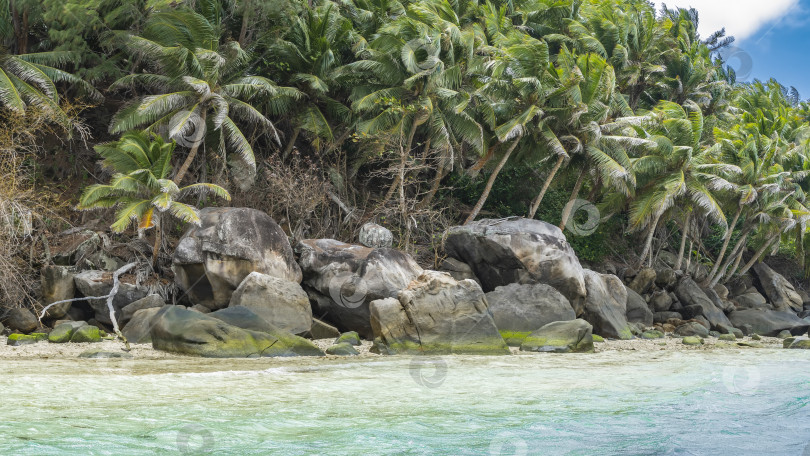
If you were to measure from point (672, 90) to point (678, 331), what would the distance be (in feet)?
54.4

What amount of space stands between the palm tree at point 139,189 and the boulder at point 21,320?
8.80 ft

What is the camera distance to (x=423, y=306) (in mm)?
12805

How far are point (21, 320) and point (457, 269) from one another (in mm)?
11034

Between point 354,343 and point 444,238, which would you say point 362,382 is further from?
point 444,238

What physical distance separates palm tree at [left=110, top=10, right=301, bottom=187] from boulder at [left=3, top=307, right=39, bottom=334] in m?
5.93

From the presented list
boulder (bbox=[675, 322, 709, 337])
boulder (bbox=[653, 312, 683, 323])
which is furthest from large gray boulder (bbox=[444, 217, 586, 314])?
boulder (bbox=[653, 312, 683, 323])

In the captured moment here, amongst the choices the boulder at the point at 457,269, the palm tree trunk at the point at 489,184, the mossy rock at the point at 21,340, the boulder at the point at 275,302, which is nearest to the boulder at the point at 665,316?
the palm tree trunk at the point at 489,184

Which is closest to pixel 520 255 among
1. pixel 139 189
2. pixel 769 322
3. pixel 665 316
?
pixel 665 316

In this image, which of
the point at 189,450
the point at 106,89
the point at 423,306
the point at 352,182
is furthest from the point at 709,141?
the point at 189,450

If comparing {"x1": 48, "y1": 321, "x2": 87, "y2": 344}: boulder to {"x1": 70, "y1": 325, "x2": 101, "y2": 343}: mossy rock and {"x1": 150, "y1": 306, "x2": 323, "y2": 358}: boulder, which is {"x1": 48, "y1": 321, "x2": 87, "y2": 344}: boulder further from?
{"x1": 150, "y1": 306, "x2": 323, "y2": 358}: boulder

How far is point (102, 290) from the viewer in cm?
1639

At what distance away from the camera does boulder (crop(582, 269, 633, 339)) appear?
1816 centimetres

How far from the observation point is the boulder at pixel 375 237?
19750 mm

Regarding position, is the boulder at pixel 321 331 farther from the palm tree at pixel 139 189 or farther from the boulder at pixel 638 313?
the boulder at pixel 638 313
